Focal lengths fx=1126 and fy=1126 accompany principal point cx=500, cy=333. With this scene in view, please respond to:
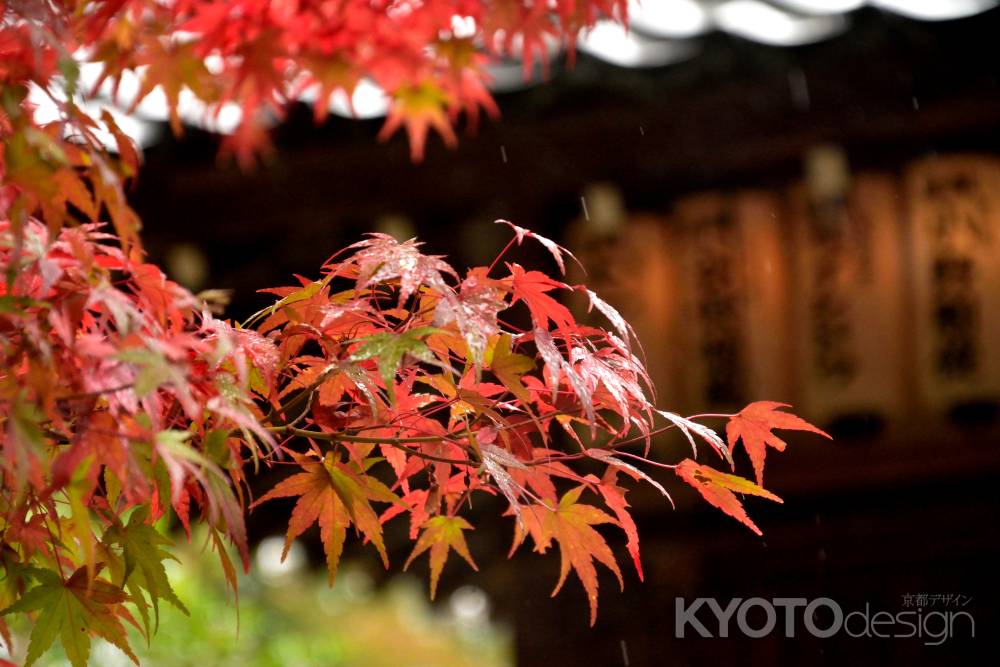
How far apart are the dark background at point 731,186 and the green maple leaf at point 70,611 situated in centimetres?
369

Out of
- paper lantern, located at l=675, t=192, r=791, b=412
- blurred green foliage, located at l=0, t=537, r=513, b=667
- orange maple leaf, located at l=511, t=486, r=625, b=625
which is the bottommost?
blurred green foliage, located at l=0, t=537, r=513, b=667

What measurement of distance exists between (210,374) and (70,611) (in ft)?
1.13

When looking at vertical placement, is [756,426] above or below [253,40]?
below

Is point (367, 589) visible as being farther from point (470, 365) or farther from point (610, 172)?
point (470, 365)

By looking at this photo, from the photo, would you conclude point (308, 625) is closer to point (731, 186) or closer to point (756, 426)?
point (731, 186)

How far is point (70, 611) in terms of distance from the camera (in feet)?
4.12

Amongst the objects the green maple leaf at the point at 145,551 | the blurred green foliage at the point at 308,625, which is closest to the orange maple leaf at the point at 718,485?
the green maple leaf at the point at 145,551

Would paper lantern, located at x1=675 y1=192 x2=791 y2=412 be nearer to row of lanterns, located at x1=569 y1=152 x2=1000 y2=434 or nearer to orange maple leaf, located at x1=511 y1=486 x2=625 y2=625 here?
row of lanterns, located at x1=569 y1=152 x2=1000 y2=434

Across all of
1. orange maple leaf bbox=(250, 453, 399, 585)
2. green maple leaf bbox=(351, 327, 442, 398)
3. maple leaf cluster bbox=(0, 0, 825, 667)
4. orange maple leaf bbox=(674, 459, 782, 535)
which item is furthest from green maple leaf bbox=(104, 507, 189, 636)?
orange maple leaf bbox=(674, 459, 782, 535)

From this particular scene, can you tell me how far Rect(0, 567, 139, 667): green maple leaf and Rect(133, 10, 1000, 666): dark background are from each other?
3.69 meters

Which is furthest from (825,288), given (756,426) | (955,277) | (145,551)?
(145,551)

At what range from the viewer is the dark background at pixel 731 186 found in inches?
176

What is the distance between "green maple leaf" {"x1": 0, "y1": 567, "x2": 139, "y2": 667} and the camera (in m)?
1.25

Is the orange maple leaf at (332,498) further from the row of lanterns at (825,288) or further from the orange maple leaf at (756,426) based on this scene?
the row of lanterns at (825,288)
